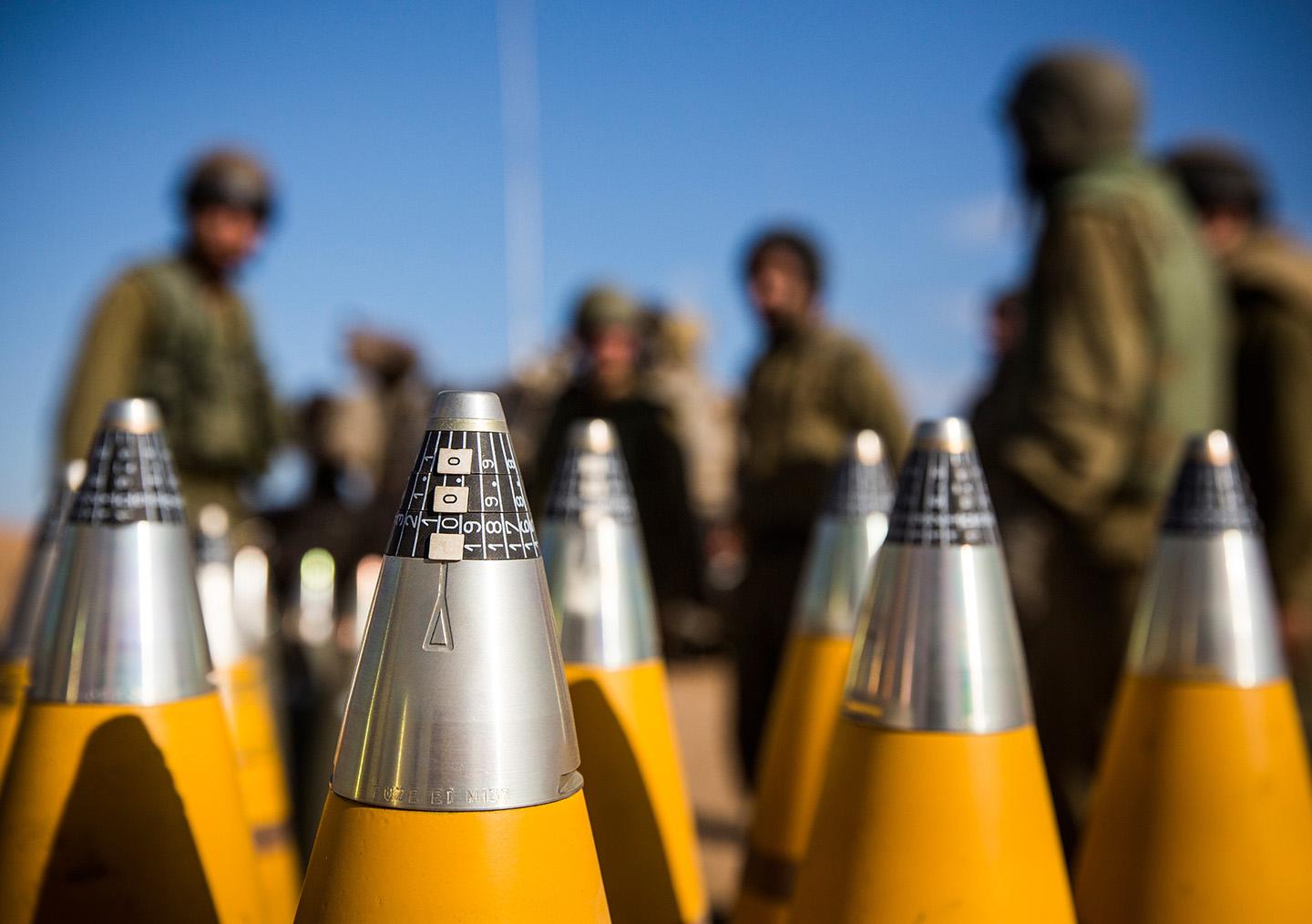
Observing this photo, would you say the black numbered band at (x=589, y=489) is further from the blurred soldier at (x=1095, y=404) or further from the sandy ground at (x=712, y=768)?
the sandy ground at (x=712, y=768)

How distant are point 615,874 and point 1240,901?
756 millimetres

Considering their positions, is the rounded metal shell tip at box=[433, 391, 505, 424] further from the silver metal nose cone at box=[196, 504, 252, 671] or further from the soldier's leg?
the soldier's leg

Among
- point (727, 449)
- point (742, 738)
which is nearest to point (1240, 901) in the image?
point (742, 738)

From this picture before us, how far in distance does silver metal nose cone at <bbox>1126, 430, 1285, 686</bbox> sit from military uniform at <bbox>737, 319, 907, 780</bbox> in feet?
6.31

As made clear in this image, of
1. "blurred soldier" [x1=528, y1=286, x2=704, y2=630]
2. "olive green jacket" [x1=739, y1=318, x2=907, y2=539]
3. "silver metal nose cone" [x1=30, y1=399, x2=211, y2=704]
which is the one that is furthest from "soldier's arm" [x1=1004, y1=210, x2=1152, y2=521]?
"silver metal nose cone" [x1=30, y1=399, x2=211, y2=704]

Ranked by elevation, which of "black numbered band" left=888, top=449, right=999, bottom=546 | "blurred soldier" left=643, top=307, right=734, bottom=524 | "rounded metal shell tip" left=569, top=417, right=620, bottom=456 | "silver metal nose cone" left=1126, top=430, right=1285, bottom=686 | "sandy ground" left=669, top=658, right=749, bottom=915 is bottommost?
"sandy ground" left=669, top=658, right=749, bottom=915

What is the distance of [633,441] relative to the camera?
347 cm

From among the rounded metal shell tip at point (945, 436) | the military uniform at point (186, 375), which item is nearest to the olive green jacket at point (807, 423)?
the military uniform at point (186, 375)

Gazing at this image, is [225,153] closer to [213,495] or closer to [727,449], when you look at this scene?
[213,495]

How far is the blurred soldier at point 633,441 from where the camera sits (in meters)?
3.46

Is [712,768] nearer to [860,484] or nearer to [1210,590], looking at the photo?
[860,484]

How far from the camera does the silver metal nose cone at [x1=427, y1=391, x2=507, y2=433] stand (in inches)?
36.4

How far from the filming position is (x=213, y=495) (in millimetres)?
3137

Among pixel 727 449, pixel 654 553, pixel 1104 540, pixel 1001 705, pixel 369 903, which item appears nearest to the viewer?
pixel 369 903
